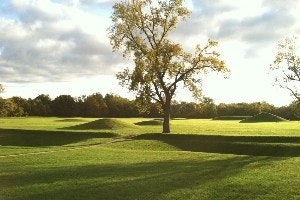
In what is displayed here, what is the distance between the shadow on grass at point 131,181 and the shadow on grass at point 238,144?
1070 cm

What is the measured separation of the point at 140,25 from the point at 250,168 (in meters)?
34.5

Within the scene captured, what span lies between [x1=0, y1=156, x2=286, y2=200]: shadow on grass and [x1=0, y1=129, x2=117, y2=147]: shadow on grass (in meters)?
25.8

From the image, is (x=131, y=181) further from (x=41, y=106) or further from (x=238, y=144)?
(x=41, y=106)

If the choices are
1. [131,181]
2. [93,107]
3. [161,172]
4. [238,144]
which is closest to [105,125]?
[238,144]

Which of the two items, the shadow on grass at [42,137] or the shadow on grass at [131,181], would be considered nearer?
the shadow on grass at [131,181]

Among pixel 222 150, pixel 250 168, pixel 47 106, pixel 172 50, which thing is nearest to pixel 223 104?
pixel 47 106

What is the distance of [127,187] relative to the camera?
24.4 m

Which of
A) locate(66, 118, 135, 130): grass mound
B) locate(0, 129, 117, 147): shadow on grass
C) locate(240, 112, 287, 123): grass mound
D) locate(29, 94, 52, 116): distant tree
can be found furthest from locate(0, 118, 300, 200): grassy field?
locate(29, 94, 52, 116): distant tree

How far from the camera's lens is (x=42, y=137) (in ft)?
197

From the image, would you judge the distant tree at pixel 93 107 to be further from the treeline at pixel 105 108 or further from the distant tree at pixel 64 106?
the distant tree at pixel 64 106

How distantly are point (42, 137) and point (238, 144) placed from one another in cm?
2768

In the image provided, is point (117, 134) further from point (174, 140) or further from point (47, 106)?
point (47, 106)

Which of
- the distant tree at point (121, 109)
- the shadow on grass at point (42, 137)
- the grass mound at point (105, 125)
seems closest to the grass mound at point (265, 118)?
the grass mound at point (105, 125)

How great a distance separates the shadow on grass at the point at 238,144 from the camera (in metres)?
43.7
